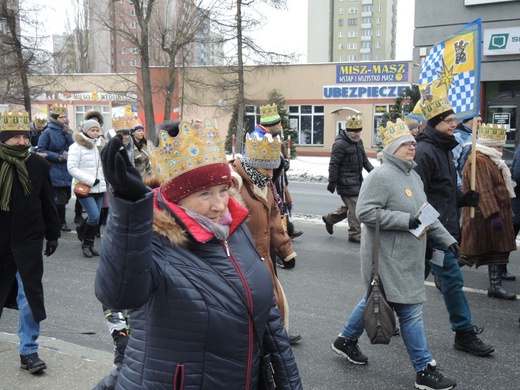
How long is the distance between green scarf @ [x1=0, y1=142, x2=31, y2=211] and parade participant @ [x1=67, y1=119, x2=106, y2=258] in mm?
3523

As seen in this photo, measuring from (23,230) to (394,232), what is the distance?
2732 millimetres

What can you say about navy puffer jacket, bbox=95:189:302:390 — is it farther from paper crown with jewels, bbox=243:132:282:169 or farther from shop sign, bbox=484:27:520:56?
shop sign, bbox=484:27:520:56

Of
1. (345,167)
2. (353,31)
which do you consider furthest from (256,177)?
(353,31)

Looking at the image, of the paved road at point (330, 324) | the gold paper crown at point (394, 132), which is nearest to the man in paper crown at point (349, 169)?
the paved road at point (330, 324)

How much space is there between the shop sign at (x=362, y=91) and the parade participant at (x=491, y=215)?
80.4ft

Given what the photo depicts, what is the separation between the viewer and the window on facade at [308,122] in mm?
32625

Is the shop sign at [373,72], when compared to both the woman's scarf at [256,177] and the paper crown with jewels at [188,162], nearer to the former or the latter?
the woman's scarf at [256,177]

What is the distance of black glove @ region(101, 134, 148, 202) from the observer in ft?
5.17

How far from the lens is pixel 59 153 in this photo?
9.54 meters

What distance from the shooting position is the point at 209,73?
32500 mm

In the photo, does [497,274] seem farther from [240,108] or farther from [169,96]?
[169,96]

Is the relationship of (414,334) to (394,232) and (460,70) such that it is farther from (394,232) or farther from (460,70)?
(460,70)

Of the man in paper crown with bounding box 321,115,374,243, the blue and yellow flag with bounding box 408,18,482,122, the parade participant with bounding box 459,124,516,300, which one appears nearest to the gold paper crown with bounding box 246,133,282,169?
the blue and yellow flag with bounding box 408,18,482,122

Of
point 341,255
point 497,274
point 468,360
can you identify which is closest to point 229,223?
point 468,360
